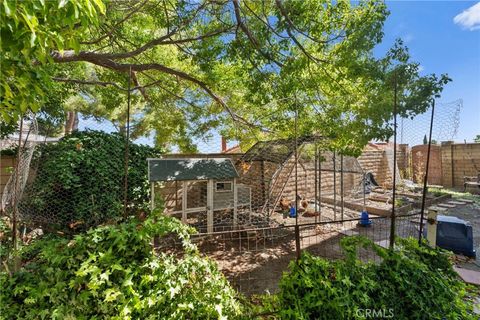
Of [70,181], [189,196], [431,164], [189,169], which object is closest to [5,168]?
[70,181]

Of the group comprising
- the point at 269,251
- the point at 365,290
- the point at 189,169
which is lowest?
the point at 269,251

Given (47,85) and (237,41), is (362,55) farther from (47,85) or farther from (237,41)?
(47,85)

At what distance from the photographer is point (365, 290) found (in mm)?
1909

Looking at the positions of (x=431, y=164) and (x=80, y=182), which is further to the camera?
(x=431, y=164)

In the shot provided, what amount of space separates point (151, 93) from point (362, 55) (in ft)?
17.9

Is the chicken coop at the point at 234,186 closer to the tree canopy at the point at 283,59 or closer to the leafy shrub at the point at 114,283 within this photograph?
the tree canopy at the point at 283,59

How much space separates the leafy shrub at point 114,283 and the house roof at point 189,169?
3500 mm

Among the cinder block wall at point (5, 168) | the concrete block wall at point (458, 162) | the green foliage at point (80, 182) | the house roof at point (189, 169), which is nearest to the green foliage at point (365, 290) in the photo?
the house roof at point (189, 169)

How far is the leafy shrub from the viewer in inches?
60.3

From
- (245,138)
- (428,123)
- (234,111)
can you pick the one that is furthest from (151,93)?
(428,123)

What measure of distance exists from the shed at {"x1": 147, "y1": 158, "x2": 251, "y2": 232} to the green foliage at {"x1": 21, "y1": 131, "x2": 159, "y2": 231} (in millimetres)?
788

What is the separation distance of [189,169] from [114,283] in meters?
4.06

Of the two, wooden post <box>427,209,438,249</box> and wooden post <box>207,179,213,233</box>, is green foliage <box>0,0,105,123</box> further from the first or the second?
wooden post <box>207,179,213,233</box>

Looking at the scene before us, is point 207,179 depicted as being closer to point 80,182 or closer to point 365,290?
point 80,182
